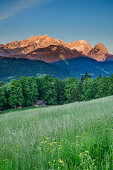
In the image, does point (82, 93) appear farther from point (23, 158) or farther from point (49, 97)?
point (23, 158)

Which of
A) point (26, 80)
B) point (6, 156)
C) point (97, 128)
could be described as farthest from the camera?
point (26, 80)

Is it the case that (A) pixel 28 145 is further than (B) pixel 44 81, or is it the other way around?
(B) pixel 44 81

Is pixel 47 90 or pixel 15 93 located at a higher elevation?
pixel 47 90

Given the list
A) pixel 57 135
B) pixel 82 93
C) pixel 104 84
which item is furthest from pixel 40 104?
pixel 57 135

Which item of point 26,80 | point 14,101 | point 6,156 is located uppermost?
point 26,80

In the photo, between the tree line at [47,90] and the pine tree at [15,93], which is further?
the pine tree at [15,93]

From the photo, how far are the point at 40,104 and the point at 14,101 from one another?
8646 millimetres

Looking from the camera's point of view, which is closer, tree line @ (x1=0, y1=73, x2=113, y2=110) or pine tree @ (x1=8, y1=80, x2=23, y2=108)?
tree line @ (x1=0, y1=73, x2=113, y2=110)

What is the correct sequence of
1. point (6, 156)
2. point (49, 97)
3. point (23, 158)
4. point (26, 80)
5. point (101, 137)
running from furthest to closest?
point (49, 97)
point (26, 80)
point (101, 137)
point (6, 156)
point (23, 158)

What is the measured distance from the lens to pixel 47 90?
52.8m

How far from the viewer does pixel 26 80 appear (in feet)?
157

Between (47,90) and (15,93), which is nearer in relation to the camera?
(15,93)

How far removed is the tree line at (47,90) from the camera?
43.1 m

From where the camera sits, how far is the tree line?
4312 cm
